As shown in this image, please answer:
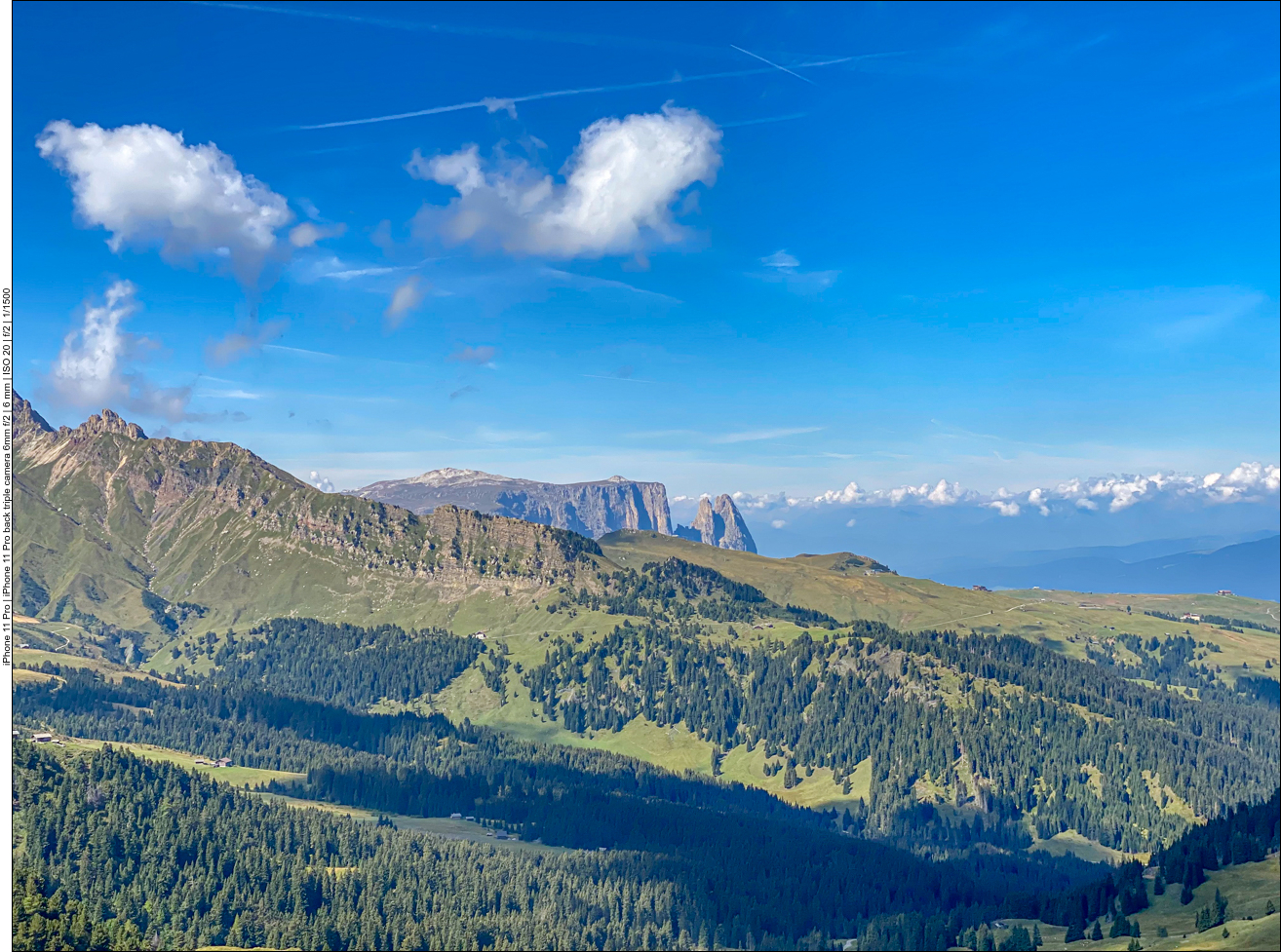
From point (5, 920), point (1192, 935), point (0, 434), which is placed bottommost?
point (1192, 935)

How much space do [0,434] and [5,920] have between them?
2696 cm

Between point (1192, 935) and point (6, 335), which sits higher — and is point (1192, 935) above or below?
below

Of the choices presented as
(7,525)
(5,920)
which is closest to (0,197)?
(7,525)

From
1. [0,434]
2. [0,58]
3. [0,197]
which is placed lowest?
[0,434]

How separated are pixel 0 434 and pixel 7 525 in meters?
7.54

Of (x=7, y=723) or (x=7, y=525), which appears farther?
(x=7, y=525)

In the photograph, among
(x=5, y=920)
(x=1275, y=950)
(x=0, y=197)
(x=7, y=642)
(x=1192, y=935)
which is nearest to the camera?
(x=0, y=197)

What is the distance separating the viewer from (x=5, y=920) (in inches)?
2234

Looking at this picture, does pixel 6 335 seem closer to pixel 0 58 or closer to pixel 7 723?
pixel 0 58

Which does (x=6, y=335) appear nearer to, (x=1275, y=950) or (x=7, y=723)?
(x=7, y=723)

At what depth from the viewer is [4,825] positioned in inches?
2104

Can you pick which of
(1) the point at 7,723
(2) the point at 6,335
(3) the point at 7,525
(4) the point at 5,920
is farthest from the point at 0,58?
(4) the point at 5,920

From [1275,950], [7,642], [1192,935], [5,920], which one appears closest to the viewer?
[5,920]

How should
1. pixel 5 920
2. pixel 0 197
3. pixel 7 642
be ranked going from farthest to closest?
1. pixel 7 642
2. pixel 5 920
3. pixel 0 197
